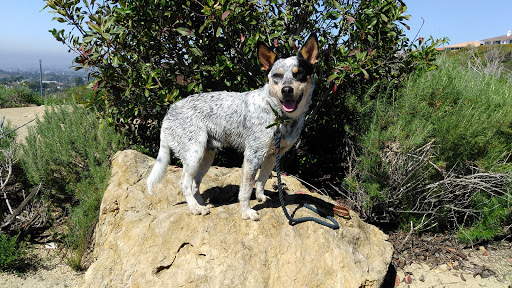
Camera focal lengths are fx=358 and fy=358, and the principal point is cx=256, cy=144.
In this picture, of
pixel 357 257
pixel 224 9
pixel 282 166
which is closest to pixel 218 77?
pixel 224 9

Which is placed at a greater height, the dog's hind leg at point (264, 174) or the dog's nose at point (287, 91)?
the dog's nose at point (287, 91)

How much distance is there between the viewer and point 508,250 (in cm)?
475

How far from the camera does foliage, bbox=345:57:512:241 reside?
14.4 ft

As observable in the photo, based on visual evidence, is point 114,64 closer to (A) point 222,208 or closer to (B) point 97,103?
(B) point 97,103

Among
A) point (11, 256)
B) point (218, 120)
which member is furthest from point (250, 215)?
point (11, 256)

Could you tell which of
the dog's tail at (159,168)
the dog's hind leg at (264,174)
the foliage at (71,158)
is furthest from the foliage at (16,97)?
the dog's hind leg at (264,174)

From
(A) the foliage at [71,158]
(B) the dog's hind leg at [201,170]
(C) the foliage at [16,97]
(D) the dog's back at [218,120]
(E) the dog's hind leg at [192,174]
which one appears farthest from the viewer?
(C) the foliage at [16,97]

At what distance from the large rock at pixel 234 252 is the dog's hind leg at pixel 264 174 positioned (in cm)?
10

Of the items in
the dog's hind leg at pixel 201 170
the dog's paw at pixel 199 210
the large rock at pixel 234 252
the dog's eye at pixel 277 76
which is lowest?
the large rock at pixel 234 252

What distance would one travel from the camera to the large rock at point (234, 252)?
324 centimetres

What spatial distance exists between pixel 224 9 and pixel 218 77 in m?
0.87

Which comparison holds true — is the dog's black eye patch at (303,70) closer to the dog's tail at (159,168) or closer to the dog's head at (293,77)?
the dog's head at (293,77)

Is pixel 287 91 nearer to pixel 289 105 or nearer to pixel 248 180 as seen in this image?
pixel 289 105

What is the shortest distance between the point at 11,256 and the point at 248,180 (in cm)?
320
